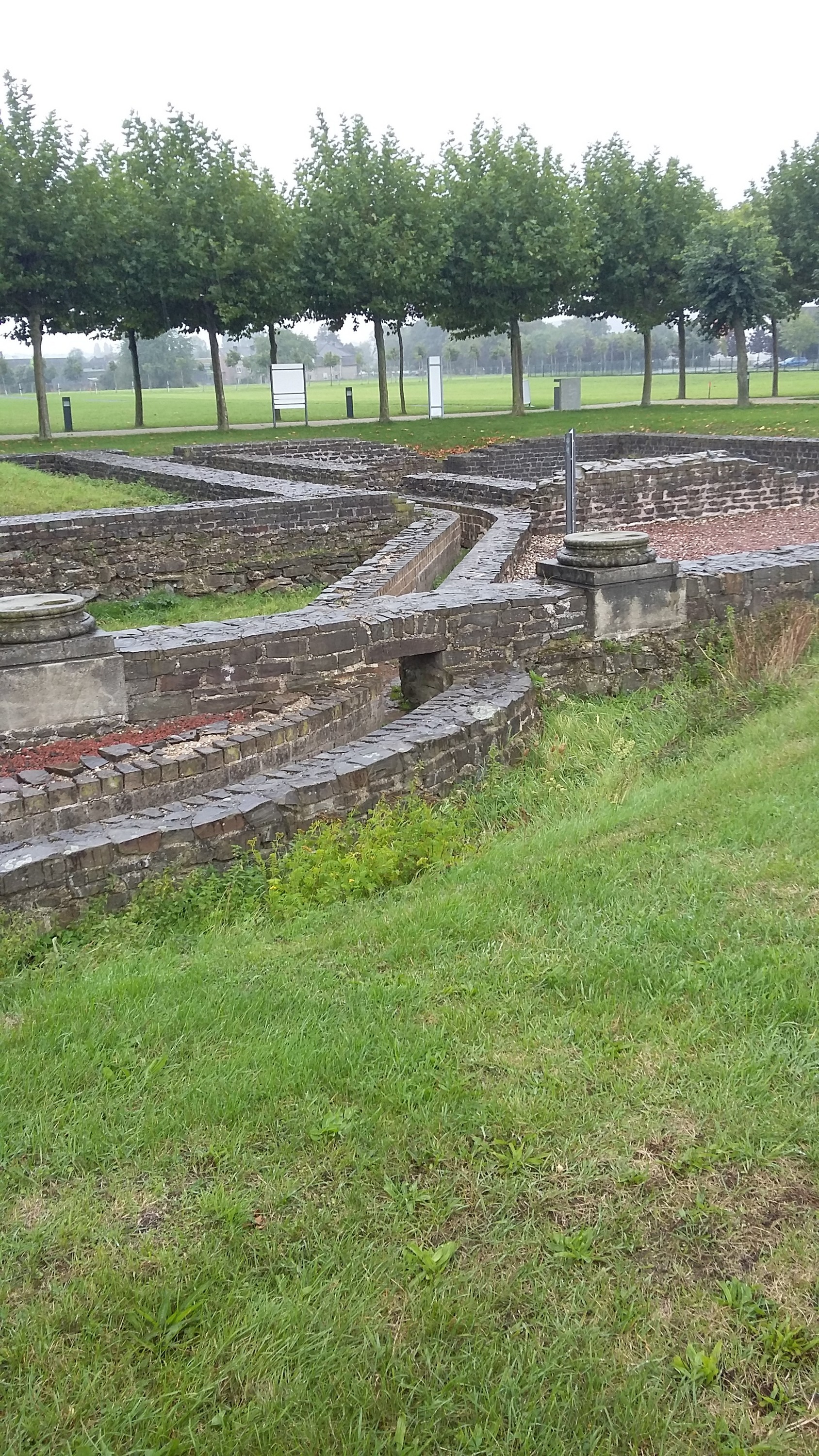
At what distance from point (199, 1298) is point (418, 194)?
108 ft

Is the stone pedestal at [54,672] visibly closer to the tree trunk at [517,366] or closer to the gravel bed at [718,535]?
the gravel bed at [718,535]

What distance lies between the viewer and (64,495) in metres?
16.4

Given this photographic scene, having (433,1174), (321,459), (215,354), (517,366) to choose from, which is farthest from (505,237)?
(433,1174)

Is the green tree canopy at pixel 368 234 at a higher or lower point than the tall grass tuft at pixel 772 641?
higher

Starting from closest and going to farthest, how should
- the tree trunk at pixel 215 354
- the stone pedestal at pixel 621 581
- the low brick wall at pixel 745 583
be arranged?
1. the stone pedestal at pixel 621 581
2. the low brick wall at pixel 745 583
3. the tree trunk at pixel 215 354

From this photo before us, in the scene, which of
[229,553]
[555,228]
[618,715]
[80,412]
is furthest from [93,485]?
[80,412]

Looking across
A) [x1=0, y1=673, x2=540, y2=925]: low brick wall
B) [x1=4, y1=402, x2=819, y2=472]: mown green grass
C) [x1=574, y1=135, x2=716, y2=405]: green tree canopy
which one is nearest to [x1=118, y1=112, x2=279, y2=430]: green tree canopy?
[x1=4, y1=402, x2=819, y2=472]: mown green grass

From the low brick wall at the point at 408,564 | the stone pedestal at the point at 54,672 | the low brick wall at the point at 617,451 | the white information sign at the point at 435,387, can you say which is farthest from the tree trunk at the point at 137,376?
the stone pedestal at the point at 54,672

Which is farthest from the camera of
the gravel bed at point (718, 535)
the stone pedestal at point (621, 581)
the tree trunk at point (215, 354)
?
the tree trunk at point (215, 354)

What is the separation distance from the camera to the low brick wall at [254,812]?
5.23 m

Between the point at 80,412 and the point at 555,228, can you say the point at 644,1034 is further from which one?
the point at 80,412

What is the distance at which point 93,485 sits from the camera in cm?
1786

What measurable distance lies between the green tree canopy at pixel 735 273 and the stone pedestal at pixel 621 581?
24.9 metres

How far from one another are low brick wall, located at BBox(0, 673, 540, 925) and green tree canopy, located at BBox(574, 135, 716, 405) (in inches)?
1222
